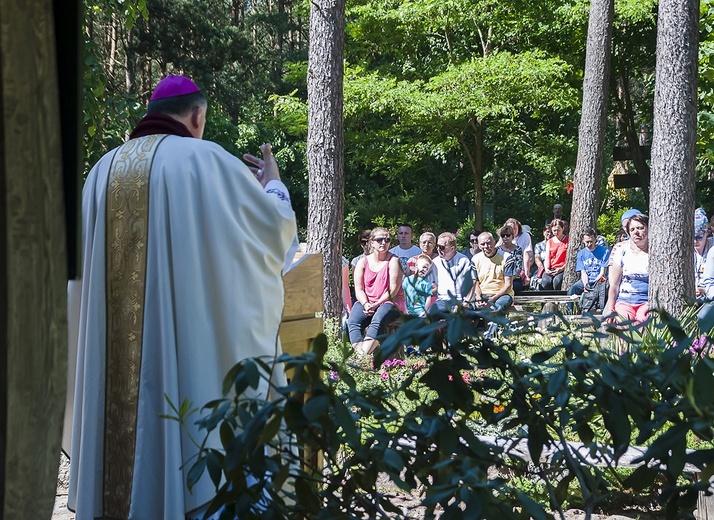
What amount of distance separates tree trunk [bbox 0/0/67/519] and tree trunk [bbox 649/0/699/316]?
8.74m

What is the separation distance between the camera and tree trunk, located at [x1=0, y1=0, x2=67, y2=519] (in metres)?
1.30

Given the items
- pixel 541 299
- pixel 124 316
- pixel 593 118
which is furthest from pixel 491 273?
pixel 124 316

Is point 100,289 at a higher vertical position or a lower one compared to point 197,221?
lower

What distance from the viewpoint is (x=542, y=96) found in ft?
68.8

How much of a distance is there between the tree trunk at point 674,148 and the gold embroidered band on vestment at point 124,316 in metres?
6.98

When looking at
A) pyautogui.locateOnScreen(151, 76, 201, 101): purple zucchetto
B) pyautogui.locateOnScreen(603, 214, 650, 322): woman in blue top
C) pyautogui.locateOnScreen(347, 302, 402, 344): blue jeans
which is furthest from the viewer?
pyautogui.locateOnScreen(347, 302, 402, 344): blue jeans

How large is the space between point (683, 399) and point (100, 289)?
2.35m

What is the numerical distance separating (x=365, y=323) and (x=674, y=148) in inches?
144

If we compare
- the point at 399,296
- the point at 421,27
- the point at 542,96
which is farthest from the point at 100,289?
the point at 421,27

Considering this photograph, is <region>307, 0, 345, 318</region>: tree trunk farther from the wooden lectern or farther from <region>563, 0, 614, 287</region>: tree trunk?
<region>563, 0, 614, 287</region>: tree trunk

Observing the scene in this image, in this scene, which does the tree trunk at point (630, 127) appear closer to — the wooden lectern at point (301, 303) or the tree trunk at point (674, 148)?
the tree trunk at point (674, 148)

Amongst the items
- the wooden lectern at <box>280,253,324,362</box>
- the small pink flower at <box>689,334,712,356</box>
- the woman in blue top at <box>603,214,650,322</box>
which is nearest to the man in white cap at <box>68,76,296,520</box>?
the wooden lectern at <box>280,253,324,362</box>

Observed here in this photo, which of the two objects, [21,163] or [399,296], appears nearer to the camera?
[21,163]

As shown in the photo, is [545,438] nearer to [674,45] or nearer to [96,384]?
[96,384]
